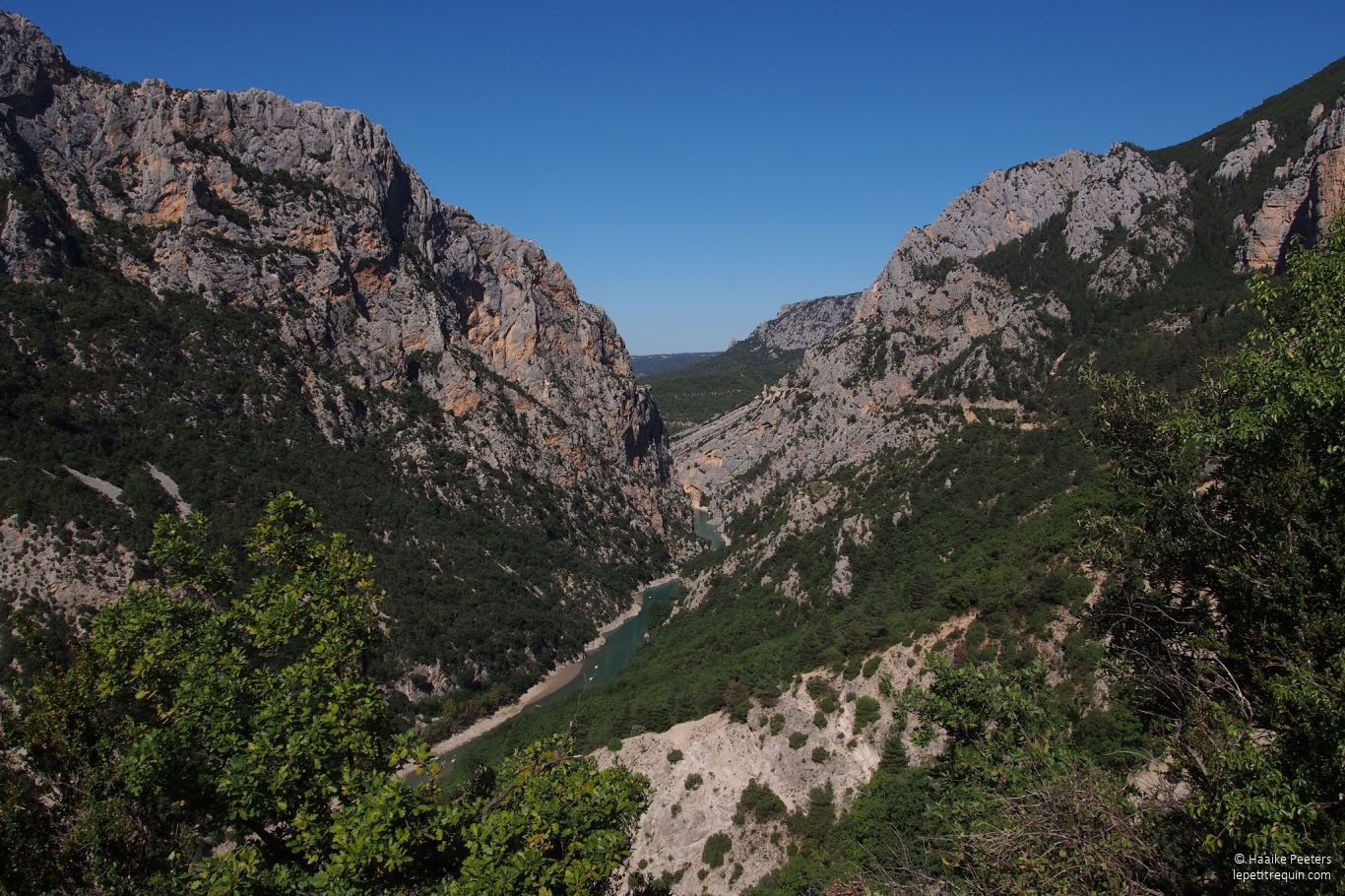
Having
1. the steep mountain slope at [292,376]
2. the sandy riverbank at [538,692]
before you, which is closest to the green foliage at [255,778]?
the steep mountain slope at [292,376]

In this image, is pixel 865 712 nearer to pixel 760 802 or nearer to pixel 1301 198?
pixel 760 802

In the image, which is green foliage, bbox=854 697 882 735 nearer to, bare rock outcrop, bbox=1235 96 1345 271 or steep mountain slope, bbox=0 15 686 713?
steep mountain slope, bbox=0 15 686 713

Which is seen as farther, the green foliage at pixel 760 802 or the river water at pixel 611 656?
the river water at pixel 611 656

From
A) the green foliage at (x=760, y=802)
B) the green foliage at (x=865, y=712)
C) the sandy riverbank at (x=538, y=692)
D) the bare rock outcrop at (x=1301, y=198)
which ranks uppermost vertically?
the bare rock outcrop at (x=1301, y=198)

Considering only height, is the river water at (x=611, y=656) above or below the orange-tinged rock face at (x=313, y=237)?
below

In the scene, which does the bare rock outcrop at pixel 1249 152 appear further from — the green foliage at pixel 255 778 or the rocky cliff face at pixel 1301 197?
the green foliage at pixel 255 778

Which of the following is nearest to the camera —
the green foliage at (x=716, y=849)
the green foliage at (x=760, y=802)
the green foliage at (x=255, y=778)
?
the green foliage at (x=255, y=778)

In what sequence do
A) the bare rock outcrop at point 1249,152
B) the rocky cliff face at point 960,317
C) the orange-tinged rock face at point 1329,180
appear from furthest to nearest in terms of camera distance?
the bare rock outcrop at point 1249,152 < the rocky cliff face at point 960,317 < the orange-tinged rock face at point 1329,180

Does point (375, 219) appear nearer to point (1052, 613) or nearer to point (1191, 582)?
point (1052, 613)
